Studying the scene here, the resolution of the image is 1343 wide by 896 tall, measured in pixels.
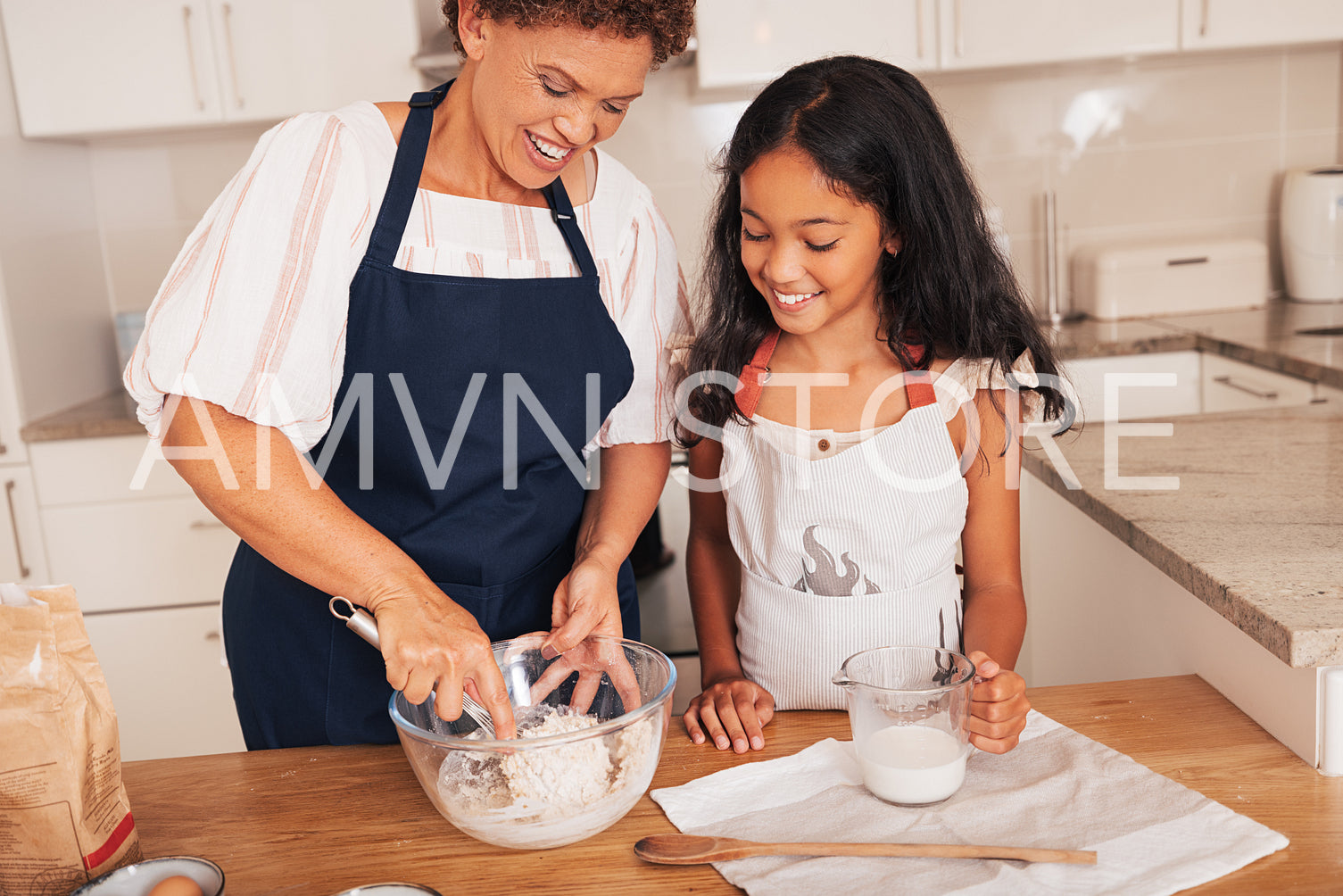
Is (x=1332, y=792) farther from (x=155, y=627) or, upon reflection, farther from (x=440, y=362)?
(x=155, y=627)

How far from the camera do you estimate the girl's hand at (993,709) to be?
2.71 feet

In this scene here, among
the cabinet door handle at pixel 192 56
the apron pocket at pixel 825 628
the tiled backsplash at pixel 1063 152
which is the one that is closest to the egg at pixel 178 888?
the apron pocket at pixel 825 628

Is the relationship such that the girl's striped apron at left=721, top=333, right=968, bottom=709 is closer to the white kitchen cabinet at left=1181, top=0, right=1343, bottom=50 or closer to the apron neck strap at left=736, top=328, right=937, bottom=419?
the apron neck strap at left=736, top=328, right=937, bottom=419

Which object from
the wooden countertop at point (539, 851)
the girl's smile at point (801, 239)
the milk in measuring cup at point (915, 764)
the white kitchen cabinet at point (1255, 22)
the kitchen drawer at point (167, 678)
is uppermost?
the white kitchen cabinet at point (1255, 22)

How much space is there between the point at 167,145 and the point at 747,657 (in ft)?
7.44

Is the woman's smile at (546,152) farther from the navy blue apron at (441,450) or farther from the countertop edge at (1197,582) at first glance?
the countertop edge at (1197,582)

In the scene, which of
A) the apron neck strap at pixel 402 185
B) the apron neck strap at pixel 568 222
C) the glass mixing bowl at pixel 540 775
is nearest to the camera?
the glass mixing bowl at pixel 540 775

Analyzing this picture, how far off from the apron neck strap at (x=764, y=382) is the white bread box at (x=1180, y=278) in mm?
1671

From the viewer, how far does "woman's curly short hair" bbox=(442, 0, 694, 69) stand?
3.02 feet

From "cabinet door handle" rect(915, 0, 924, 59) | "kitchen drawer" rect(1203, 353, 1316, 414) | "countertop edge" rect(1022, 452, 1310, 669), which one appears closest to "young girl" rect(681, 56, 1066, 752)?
"countertop edge" rect(1022, 452, 1310, 669)

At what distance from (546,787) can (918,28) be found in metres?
2.12

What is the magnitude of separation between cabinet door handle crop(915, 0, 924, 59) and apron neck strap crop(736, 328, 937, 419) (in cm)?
142

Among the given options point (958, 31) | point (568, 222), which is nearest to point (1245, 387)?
point (958, 31)

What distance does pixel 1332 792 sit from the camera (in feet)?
2.52
